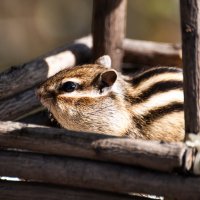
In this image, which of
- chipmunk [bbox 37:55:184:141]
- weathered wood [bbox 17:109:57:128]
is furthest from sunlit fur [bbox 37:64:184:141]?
weathered wood [bbox 17:109:57:128]

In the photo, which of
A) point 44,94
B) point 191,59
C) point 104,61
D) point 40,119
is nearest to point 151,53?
point 104,61

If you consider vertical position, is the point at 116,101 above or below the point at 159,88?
below

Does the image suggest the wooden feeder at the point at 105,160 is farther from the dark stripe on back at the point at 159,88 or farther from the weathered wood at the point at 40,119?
the weathered wood at the point at 40,119

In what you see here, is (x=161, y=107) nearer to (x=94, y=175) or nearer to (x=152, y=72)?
(x=152, y=72)

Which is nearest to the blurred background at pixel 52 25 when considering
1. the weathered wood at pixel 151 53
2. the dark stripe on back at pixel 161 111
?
the weathered wood at pixel 151 53

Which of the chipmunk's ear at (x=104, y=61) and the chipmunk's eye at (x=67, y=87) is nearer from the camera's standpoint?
the chipmunk's eye at (x=67, y=87)

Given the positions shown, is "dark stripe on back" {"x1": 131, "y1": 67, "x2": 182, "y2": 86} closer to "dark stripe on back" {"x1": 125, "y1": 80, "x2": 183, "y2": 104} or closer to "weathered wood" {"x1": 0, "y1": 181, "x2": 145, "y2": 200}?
"dark stripe on back" {"x1": 125, "y1": 80, "x2": 183, "y2": 104}
